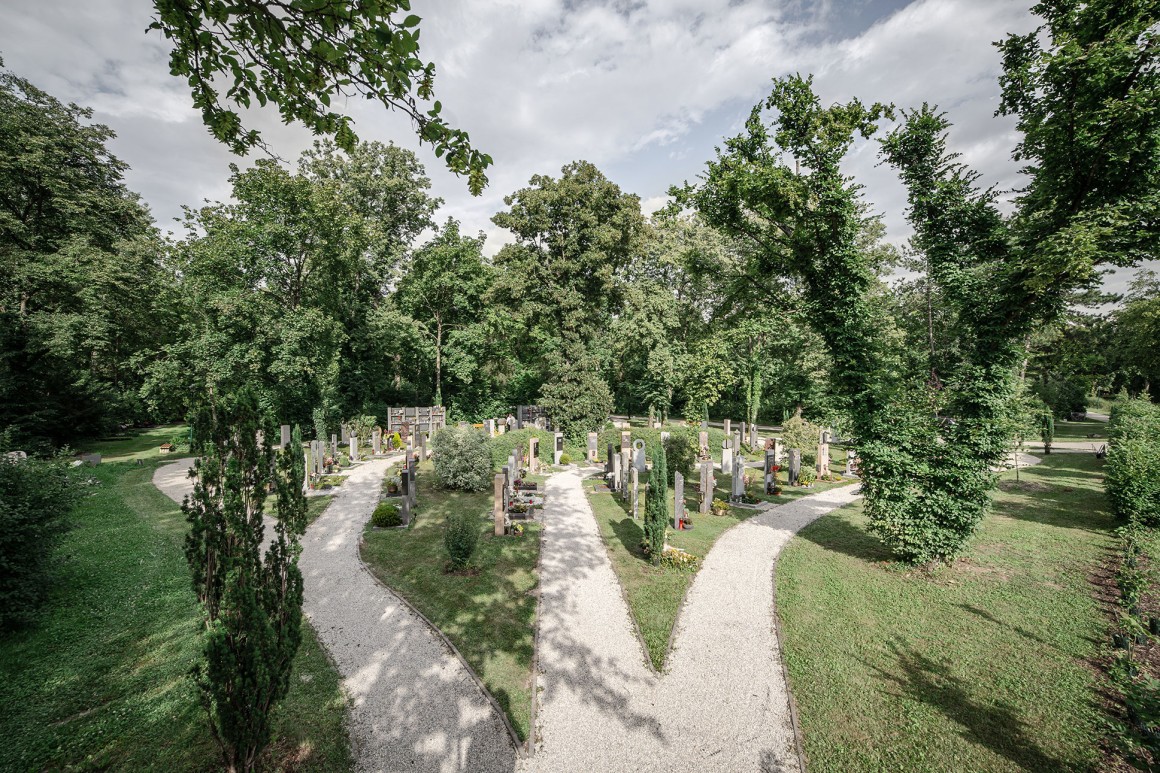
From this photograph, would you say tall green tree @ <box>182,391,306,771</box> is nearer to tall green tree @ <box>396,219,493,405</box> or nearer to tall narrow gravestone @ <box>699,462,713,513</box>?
tall narrow gravestone @ <box>699,462,713,513</box>

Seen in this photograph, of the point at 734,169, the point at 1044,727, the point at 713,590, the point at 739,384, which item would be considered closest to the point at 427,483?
the point at 713,590

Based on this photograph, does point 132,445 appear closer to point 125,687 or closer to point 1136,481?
point 125,687

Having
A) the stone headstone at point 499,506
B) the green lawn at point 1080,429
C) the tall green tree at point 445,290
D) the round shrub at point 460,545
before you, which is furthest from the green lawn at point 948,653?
the green lawn at point 1080,429

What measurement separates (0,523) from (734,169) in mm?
15905

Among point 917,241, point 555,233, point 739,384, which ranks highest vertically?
point 555,233

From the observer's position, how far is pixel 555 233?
26.0 meters

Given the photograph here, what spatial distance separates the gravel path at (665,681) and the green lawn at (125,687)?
2.86 m

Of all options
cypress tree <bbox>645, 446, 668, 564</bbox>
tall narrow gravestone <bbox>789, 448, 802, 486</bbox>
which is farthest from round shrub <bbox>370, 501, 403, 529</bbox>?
tall narrow gravestone <bbox>789, 448, 802, 486</bbox>

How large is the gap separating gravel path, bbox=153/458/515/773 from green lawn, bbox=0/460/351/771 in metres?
0.30

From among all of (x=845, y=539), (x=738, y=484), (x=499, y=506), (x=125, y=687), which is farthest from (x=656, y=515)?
(x=125, y=687)

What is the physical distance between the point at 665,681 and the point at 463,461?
12.0m

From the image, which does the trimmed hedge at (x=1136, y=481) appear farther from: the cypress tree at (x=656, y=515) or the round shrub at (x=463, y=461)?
the round shrub at (x=463, y=461)

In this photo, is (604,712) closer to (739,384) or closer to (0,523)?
(0,523)

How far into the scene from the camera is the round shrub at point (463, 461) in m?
16.8
